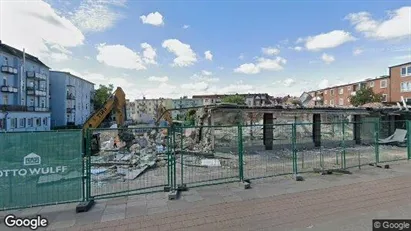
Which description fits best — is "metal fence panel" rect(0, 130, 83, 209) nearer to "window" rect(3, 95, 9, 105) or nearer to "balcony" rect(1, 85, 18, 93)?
"balcony" rect(1, 85, 18, 93)

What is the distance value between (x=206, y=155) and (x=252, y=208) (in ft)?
29.7

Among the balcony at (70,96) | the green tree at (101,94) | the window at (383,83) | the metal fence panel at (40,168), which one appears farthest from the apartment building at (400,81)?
the green tree at (101,94)

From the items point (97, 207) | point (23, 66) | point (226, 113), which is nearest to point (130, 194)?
point (97, 207)

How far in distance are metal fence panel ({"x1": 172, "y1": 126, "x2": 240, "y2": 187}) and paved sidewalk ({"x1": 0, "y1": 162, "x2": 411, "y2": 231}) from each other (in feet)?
4.66

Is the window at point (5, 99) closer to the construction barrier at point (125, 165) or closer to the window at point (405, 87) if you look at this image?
the construction barrier at point (125, 165)

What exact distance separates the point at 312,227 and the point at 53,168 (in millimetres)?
5585

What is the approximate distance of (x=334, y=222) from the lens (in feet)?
16.7

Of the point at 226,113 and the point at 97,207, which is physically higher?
the point at 226,113

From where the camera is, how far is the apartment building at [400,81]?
1665 inches

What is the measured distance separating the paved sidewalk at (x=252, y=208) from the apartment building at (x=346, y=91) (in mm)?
49381

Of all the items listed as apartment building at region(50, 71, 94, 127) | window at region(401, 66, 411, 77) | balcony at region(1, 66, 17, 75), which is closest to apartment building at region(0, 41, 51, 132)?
balcony at region(1, 66, 17, 75)

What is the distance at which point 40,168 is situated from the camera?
5.88 m

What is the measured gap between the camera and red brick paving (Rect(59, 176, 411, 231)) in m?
5.06

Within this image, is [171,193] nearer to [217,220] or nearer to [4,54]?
[217,220]
